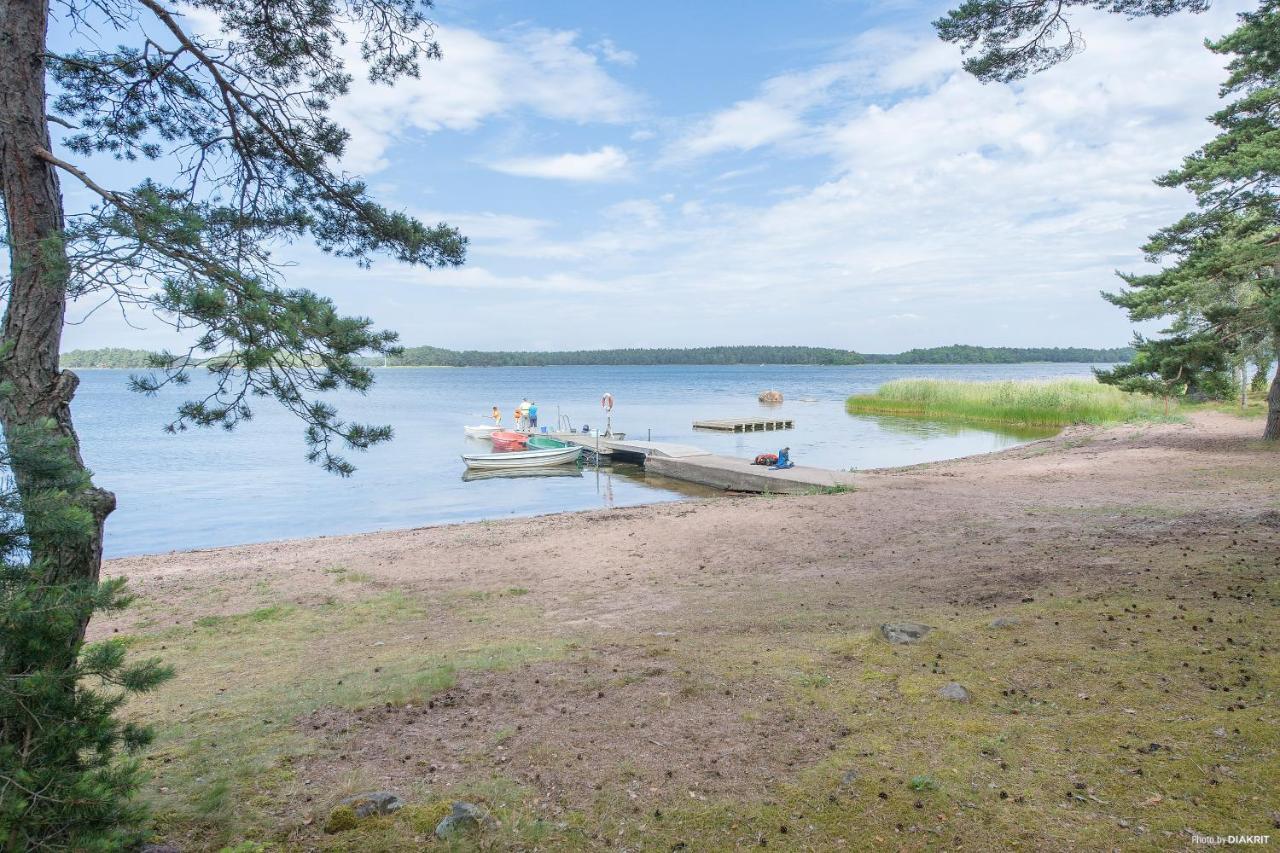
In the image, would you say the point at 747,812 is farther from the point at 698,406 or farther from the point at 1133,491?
the point at 698,406

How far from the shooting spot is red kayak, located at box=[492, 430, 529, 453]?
33.0m

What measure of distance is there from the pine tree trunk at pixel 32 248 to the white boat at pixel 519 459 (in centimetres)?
2444

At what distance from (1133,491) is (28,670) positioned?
50.4 ft

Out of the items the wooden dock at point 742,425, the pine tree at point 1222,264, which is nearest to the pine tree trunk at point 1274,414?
the pine tree at point 1222,264

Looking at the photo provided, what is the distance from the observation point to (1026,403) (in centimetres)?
3906

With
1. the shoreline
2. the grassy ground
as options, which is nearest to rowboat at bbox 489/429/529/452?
the shoreline

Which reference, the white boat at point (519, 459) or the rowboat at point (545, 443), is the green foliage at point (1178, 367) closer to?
the white boat at point (519, 459)

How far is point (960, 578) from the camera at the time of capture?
7.85 m

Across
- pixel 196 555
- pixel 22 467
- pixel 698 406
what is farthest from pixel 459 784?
pixel 698 406

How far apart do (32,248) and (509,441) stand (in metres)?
30.0

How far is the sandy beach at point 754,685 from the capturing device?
356 centimetres

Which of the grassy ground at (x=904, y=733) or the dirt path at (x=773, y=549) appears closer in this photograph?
the grassy ground at (x=904, y=733)

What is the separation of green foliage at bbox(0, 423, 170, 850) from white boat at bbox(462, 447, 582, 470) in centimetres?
2569

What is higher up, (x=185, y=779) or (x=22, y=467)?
(x=22, y=467)
